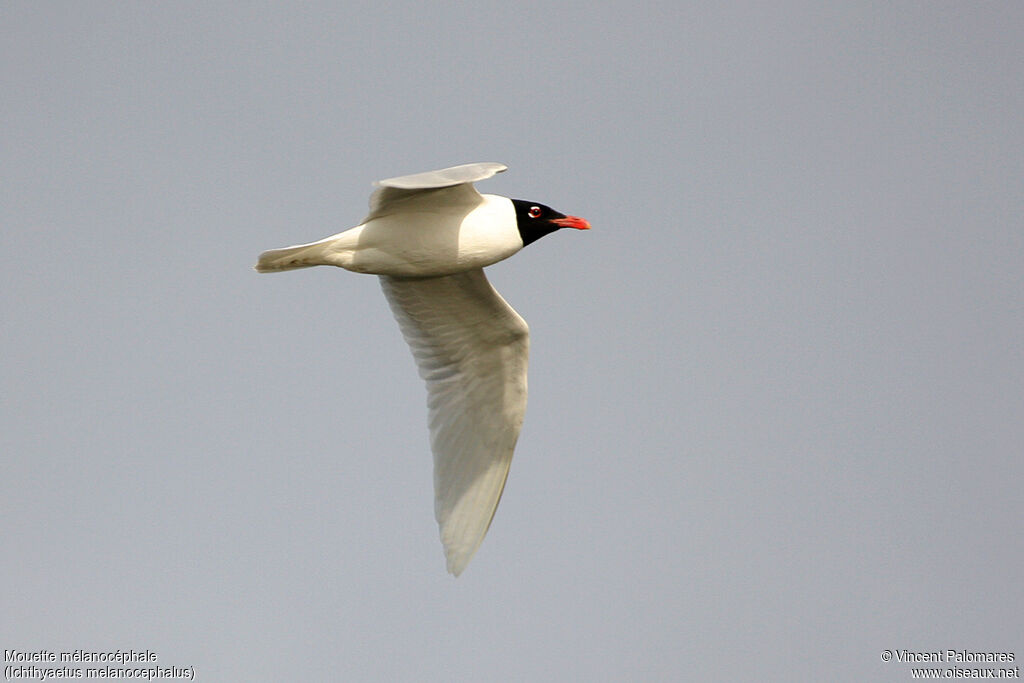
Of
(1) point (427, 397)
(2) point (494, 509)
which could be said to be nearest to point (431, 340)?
(1) point (427, 397)

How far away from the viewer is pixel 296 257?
11.7m

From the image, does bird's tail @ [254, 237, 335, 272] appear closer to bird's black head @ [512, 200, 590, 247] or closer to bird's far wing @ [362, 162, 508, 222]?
bird's far wing @ [362, 162, 508, 222]

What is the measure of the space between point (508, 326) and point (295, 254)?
9.67 feet

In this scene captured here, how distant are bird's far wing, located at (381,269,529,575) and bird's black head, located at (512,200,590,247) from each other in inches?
59.4

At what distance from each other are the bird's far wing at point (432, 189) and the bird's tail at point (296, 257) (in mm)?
523

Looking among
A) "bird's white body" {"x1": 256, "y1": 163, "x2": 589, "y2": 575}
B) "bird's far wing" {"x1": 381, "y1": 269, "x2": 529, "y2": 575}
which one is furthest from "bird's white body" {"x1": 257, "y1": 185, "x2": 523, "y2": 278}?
"bird's far wing" {"x1": 381, "y1": 269, "x2": 529, "y2": 575}

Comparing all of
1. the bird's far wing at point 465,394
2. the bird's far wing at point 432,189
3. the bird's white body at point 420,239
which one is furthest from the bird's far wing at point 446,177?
the bird's far wing at point 465,394

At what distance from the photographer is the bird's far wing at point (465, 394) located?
13.8m

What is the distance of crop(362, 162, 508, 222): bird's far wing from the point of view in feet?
32.6

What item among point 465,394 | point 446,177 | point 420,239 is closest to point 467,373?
point 465,394

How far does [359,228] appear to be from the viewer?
466 inches

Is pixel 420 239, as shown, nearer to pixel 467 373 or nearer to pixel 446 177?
pixel 446 177

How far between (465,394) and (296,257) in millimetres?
3281

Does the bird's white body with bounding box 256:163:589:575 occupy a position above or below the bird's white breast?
below
